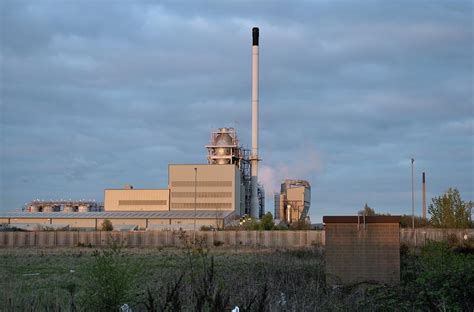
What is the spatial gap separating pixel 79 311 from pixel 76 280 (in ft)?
43.4

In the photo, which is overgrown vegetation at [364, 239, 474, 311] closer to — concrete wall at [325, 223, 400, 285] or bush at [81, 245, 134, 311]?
concrete wall at [325, 223, 400, 285]

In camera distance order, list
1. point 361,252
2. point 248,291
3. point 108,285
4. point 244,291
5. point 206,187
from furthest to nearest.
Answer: point 206,187 → point 361,252 → point 244,291 → point 248,291 → point 108,285

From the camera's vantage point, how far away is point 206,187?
92125 mm

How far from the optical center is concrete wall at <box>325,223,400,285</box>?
15094 millimetres

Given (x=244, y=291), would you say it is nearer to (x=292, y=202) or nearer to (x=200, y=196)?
(x=200, y=196)

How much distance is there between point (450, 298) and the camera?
37.4 feet

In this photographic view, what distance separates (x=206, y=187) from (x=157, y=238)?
88.3 feet

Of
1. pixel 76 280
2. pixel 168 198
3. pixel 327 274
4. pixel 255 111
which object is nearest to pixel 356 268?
pixel 327 274

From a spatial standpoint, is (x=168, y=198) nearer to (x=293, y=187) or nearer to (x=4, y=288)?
(x=293, y=187)

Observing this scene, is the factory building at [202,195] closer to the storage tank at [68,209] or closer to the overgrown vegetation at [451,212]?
the storage tank at [68,209]

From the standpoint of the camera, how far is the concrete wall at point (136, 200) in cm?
9362

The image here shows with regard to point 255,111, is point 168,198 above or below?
below

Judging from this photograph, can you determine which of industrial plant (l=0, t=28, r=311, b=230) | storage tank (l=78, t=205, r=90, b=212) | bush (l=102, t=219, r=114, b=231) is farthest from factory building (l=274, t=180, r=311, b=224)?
storage tank (l=78, t=205, r=90, b=212)

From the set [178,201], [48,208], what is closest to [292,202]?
[178,201]
